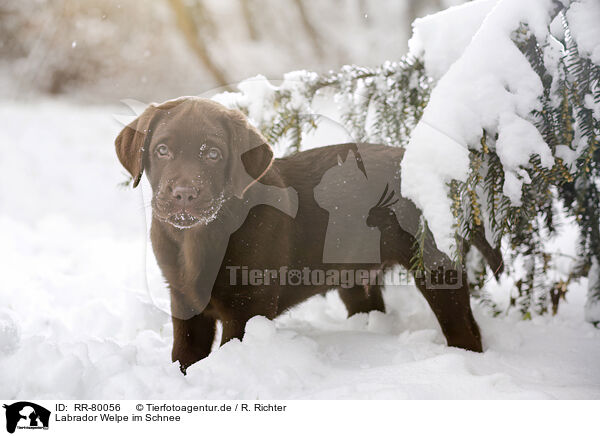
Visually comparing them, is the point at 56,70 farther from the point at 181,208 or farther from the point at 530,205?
the point at 530,205

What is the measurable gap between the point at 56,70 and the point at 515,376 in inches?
134

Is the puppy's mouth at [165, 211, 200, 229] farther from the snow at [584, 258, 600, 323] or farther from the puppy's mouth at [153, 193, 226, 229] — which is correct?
the snow at [584, 258, 600, 323]

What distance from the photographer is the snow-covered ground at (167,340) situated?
156cm

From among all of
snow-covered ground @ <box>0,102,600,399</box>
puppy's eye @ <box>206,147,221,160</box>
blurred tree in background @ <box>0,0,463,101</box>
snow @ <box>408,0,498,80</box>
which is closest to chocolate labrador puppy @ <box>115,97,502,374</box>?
puppy's eye @ <box>206,147,221,160</box>

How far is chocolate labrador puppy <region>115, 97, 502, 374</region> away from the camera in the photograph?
5.83ft

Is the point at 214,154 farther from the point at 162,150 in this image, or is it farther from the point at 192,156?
the point at 162,150

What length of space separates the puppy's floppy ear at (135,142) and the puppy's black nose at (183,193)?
0.26 m

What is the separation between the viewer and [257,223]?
1.92 metres

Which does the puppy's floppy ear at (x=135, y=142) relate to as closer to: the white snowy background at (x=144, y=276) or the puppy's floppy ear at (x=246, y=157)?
the white snowy background at (x=144, y=276)
